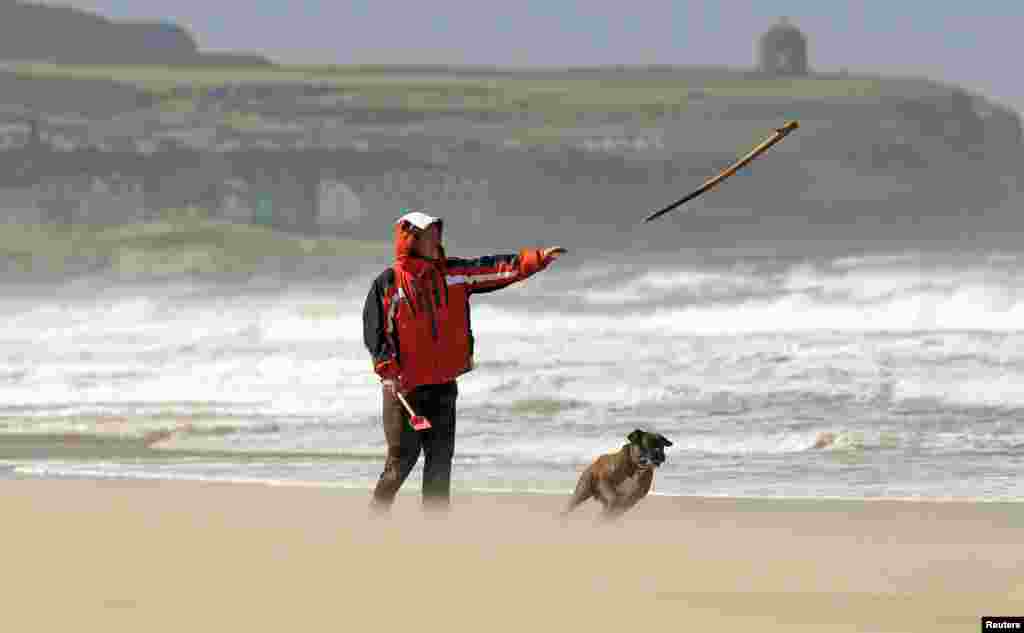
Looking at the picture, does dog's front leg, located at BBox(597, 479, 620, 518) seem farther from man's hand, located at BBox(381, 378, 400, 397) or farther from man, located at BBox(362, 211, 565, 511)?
man's hand, located at BBox(381, 378, 400, 397)

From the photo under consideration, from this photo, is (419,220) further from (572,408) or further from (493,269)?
(572,408)

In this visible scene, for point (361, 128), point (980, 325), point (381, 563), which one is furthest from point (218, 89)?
point (381, 563)

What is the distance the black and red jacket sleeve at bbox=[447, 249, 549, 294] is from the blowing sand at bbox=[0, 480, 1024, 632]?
0.92 meters

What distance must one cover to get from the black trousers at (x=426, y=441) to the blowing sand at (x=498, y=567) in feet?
0.38

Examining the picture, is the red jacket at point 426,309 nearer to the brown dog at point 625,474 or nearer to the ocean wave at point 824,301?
the brown dog at point 625,474

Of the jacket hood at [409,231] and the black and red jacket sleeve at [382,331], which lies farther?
the black and red jacket sleeve at [382,331]

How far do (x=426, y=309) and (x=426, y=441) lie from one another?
1.96 ft

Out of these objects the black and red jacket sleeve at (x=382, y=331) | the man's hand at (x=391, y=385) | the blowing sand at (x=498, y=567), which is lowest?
the blowing sand at (x=498, y=567)

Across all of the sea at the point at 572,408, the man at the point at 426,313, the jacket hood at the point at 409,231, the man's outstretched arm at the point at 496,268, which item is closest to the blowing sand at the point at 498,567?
the man at the point at 426,313

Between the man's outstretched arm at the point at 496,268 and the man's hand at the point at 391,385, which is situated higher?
the man's outstretched arm at the point at 496,268

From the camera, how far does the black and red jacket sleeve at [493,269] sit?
25.3 feet

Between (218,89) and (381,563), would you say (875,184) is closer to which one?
(218,89)

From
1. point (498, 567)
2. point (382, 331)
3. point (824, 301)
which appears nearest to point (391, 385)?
point (382, 331)

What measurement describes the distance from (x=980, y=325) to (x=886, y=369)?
55.1ft
